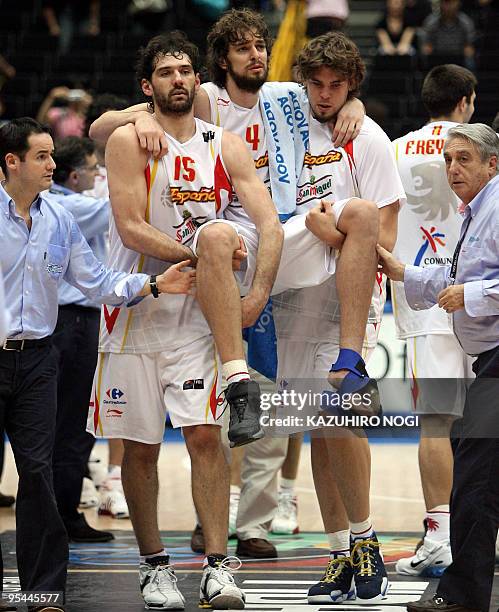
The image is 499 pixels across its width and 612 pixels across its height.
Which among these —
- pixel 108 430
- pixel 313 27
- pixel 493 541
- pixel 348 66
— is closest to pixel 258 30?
pixel 348 66

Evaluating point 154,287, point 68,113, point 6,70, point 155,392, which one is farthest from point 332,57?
point 6,70

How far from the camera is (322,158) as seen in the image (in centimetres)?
571

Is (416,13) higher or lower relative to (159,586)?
higher

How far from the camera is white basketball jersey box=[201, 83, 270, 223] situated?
5.80 meters

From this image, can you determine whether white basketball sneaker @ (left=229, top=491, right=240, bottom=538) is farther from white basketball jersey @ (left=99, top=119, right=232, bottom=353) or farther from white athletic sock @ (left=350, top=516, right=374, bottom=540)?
white basketball jersey @ (left=99, top=119, right=232, bottom=353)

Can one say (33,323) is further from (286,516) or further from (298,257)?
(286,516)

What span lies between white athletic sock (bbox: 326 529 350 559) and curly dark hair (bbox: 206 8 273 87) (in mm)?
2212

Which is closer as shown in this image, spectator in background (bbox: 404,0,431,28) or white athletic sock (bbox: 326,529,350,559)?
white athletic sock (bbox: 326,529,350,559)

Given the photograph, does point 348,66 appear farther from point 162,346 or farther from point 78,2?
point 78,2

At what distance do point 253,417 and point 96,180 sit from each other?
10.7 ft

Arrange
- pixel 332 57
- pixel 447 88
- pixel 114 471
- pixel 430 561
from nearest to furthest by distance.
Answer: pixel 332 57
pixel 430 561
pixel 447 88
pixel 114 471

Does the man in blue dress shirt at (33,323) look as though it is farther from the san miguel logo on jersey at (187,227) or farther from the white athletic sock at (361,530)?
the white athletic sock at (361,530)

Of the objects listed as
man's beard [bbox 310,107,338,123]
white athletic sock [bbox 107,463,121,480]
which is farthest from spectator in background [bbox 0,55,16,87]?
man's beard [bbox 310,107,338,123]

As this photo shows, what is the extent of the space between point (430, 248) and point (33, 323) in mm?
2328
